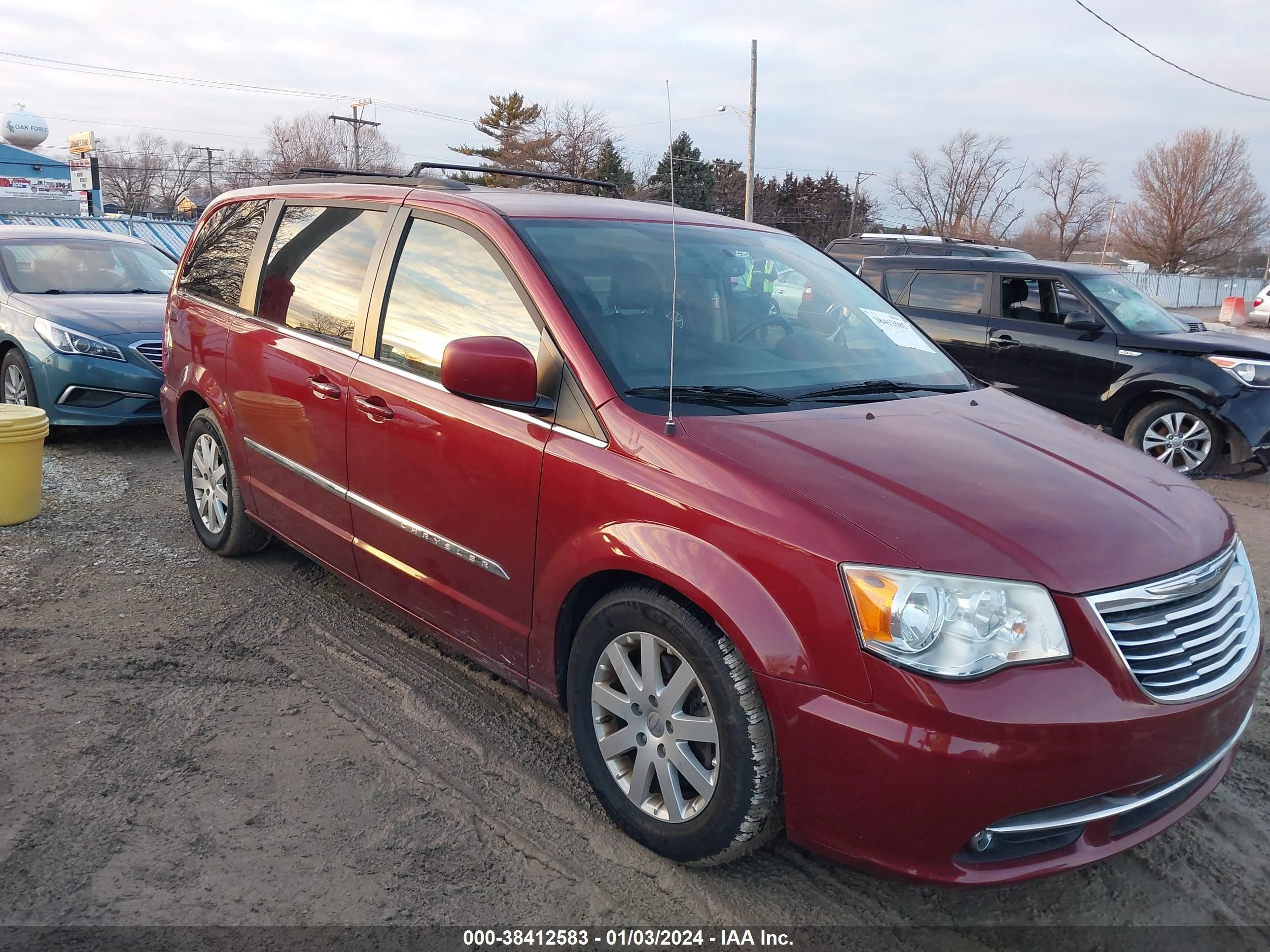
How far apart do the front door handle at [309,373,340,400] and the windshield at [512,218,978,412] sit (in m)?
1.03

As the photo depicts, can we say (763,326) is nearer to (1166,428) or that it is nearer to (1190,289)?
(1166,428)

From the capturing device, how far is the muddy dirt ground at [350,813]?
2.55m

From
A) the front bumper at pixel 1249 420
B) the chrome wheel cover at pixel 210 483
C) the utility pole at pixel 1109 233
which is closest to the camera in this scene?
the chrome wheel cover at pixel 210 483

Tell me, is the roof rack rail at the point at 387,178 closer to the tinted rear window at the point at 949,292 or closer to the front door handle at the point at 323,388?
the front door handle at the point at 323,388

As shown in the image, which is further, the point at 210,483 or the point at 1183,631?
the point at 210,483

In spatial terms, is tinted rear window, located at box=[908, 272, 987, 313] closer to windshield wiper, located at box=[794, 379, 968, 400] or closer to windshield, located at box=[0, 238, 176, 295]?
windshield wiper, located at box=[794, 379, 968, 400]

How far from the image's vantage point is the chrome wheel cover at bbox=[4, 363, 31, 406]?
7.54 meters

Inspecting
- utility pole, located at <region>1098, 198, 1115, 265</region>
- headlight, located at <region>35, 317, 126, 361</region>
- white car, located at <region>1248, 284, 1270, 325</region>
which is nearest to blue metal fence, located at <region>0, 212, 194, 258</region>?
headlight, located at <region>35, 317, 126, 361</region>

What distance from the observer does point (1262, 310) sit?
29.2m

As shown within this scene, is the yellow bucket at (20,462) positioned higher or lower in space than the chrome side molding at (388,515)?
lower

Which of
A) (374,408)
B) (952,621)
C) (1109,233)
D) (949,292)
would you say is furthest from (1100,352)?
(1109,233)

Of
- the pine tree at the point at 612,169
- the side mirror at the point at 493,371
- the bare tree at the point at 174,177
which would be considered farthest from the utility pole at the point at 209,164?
the side mirror at the point at 493,371

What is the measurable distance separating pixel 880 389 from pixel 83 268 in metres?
7.88

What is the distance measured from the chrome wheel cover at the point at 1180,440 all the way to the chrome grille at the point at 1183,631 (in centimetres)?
576
